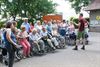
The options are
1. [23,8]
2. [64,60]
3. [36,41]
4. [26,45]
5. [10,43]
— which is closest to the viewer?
[10,43]

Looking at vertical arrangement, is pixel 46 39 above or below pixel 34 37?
below

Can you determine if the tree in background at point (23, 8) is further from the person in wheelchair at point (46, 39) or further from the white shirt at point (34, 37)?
the white shirt at point (34, 37)

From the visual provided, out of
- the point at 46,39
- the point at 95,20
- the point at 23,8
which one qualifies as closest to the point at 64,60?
the point at 46,39

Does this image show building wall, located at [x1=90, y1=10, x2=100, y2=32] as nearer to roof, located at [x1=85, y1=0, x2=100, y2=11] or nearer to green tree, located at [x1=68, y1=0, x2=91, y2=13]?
roof, located at [x1=85, y1=0, x2=100, y2=11]

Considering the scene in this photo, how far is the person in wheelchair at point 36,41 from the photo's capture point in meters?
17.2

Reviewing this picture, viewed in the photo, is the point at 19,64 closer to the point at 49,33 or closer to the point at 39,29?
the point at 39,29

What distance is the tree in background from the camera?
34.8 metres

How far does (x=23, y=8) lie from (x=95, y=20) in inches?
767

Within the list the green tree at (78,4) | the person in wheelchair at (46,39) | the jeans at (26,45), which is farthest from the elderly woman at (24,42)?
the green tree at (78,4)

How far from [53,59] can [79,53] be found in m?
2.49

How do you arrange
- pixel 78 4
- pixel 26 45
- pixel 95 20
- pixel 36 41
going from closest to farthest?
pixel 26 45
pixel 36 41
pixel 95 20
pixel 78 4

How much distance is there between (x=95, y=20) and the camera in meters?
52.3

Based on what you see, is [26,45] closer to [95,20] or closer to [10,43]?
[10,43]

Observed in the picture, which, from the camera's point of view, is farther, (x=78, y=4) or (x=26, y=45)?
(x=78, y=4)
